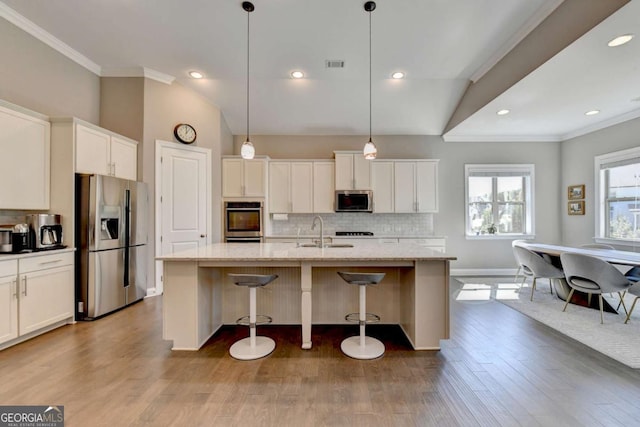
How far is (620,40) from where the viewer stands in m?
2.54

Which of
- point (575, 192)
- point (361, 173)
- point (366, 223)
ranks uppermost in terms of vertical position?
point (361, 173)

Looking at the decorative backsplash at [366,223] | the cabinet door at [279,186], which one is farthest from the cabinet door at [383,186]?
the cabinet door at [279,186]

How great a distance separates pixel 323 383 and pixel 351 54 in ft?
12.5

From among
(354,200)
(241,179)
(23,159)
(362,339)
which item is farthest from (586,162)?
(23,159)

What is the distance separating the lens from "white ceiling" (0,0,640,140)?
9.66 feet

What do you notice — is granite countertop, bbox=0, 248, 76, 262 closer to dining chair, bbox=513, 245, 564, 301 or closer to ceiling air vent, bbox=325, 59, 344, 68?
ceiling air vent, bbox=325, 59, 344, 68

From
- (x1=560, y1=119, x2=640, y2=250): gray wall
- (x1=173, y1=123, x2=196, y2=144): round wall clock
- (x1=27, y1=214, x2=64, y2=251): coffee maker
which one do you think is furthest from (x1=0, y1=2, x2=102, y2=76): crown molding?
(x1=560, y1=119, x2=640, y2=250): gray wall

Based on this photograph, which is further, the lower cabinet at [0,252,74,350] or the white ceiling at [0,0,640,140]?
the white ceiling at [0,0,640,140]

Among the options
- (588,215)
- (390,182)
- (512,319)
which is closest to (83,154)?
(390,182)

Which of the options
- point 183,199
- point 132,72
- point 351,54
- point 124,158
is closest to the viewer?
point 351,54

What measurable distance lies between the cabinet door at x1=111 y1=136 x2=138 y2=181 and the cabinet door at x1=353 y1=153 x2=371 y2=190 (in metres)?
3.54

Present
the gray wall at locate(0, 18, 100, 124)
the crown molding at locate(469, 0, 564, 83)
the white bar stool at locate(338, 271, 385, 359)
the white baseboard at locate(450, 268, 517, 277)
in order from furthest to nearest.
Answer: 1. the white baseboard at locate(450, 268, 517, 277)
2. the gray wall at locate(0, 18, 100, 124)
3. the crown molding at locate(469, 0, 564, 83)
4. the white bar stool at locate(338, 271, 385, 359)

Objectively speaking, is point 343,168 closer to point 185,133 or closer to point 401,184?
point 401,184

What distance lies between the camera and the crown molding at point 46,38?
303 centimetres
